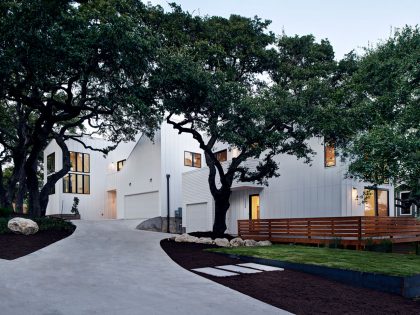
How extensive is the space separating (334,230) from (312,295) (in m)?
9.29

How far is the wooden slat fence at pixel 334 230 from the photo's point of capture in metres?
16.1

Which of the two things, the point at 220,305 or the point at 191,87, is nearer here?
the point at 220,305

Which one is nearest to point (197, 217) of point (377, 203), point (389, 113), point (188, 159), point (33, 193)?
point (188, 159)

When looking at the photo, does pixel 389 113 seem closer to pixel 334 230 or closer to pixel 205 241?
pixel 334 230

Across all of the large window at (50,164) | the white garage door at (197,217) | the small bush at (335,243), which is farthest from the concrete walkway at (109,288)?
the large window at (50,164)

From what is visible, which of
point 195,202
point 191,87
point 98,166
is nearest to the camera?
point 191,87

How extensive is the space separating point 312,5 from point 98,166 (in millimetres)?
24706

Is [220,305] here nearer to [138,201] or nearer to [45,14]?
[45,14]

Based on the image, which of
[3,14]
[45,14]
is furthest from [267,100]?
[3,14]

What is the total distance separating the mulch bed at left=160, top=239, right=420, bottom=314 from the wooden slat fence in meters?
6.77

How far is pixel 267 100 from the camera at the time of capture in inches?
→ 617

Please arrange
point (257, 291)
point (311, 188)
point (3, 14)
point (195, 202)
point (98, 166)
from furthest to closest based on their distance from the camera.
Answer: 1. point (98, 166)
2. point (195, 202)
3. point (311, 188)
4. point (3, 14)
5. point (257, 291)

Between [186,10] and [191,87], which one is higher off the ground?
[186,10]

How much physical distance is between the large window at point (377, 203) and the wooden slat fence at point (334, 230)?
1660mm
